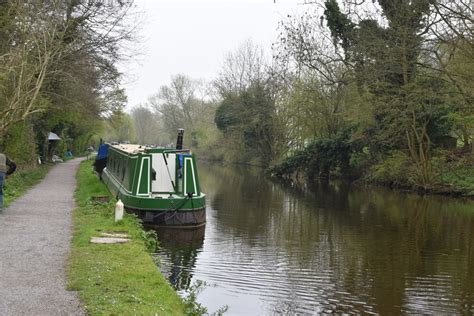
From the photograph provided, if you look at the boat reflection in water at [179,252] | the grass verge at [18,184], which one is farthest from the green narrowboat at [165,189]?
the grass verge at [18,184]

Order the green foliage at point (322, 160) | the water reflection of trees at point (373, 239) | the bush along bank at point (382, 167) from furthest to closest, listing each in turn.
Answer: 1. the green foliage at point (322, 160)
2. the bush along bank at point (382, 167)
3. the water reflection of trees at point (373, 239)

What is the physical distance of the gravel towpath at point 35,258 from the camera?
5652 millimetres

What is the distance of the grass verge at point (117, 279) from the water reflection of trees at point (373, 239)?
2680 millimetres

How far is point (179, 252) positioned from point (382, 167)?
18570mm

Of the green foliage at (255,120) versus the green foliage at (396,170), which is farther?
the green foliage at (255,120)

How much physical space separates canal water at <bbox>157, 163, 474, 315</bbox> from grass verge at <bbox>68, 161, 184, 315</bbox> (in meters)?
1.02

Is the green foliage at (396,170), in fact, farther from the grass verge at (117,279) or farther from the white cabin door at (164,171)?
the grass verge at (117,279)

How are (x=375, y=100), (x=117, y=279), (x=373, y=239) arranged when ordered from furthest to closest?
(x=375, y=100), (x=373, y=239), (x=117, y=279)

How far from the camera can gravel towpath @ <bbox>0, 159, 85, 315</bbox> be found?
5.65 metres

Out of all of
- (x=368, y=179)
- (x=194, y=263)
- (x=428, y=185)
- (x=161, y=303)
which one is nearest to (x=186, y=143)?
(x=368, y=179)

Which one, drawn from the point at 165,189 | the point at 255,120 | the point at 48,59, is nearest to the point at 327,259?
the point at 165,189

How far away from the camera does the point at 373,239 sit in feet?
45.8

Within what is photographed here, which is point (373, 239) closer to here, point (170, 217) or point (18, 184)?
point (170, 217)

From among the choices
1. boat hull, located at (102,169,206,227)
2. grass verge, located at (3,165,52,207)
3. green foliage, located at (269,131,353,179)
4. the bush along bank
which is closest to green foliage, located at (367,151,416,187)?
the bush along bank
